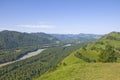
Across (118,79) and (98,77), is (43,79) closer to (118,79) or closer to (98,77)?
(98,77)

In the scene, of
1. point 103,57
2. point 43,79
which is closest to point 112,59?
point 103,57

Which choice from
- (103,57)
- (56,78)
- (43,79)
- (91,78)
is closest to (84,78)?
(91,78)

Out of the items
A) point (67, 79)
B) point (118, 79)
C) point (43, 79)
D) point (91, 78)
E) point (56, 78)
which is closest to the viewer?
point (118, 79)

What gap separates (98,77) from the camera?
1644 inches

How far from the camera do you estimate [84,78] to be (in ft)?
137

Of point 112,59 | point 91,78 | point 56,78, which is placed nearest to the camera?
point 91,78

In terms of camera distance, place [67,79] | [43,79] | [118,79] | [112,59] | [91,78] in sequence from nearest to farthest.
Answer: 1. [118,79]
2. [91,78]
3. [67,79]
4. [43,79]
5. [112,59]

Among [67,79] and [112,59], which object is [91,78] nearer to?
[67,79]

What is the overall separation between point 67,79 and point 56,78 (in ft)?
16.0

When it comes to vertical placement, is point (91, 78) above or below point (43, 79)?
above

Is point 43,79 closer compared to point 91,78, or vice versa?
point 91,78

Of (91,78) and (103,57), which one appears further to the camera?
(103,57)

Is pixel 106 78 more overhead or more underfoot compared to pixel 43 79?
more overhead

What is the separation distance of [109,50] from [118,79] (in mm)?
57755
